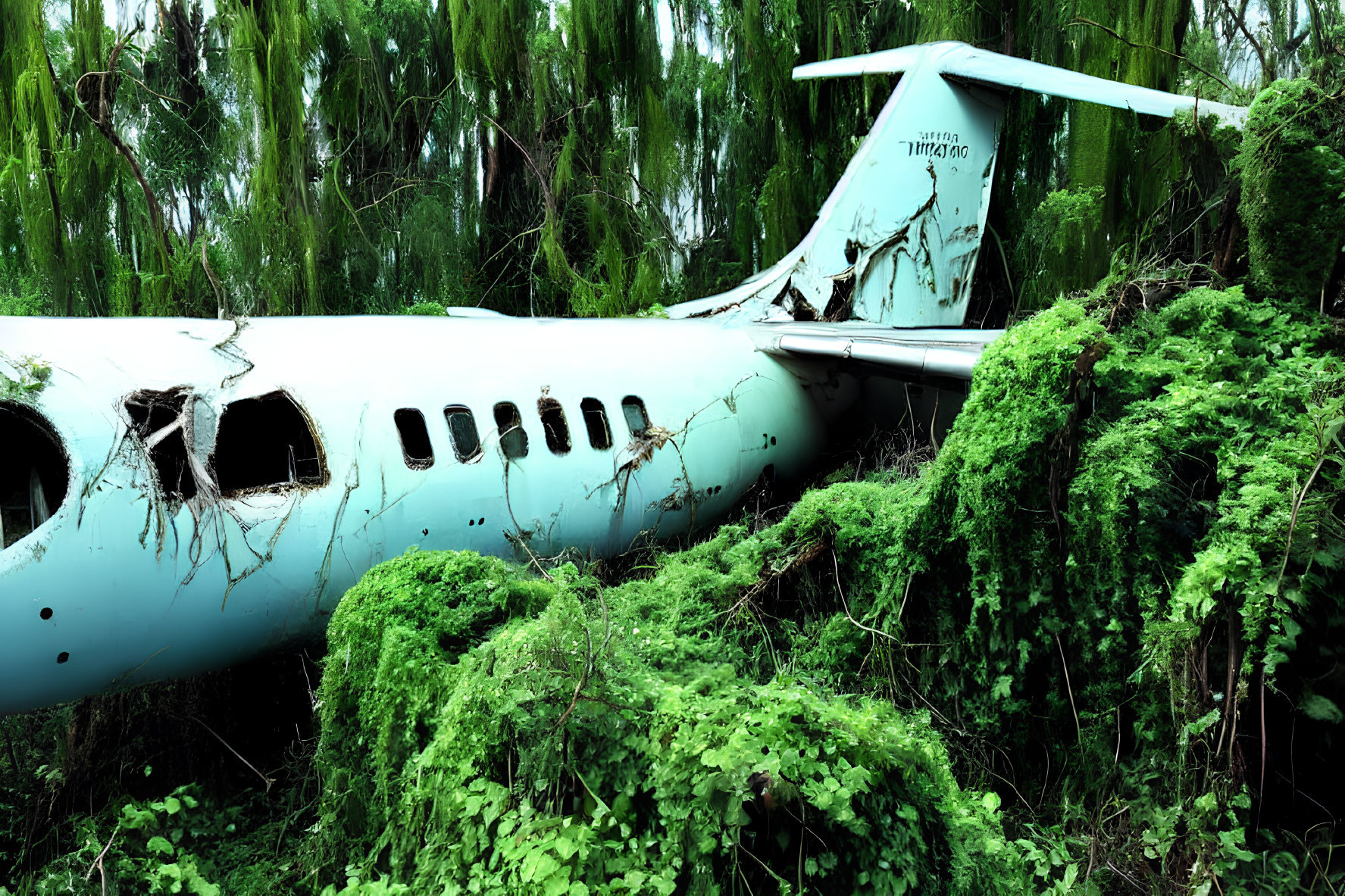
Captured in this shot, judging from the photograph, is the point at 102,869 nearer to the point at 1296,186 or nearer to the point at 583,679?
the point at 583,679

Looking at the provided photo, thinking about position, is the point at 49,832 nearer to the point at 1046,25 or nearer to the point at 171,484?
the point at 171,484

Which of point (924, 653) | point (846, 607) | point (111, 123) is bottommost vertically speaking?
point (924, 653)

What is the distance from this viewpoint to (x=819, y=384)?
33.7 feet

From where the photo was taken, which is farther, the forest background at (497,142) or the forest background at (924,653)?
the forest background at (497,142)

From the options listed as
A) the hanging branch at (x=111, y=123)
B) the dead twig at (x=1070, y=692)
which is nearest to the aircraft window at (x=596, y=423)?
the dead twig at (x=1070, y=692)

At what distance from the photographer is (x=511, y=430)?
291 inches

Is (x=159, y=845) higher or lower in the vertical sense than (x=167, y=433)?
lower

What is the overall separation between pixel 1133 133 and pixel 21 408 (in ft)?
38.5

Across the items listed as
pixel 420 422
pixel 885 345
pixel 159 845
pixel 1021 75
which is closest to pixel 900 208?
pixel 1021 75

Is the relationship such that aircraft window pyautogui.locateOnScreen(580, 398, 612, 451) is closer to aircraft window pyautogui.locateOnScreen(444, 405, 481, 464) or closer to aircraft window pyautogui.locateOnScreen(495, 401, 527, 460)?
aircraft window pyautogui.locateOnScreen(495, 401, 527, 460)

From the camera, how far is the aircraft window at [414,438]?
22.1 ft

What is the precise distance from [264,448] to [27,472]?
160 centimetres

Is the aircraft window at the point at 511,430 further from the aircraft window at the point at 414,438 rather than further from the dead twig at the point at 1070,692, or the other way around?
the dead twig at the point at 1070,692

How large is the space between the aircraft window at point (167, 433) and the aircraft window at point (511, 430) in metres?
2.36
